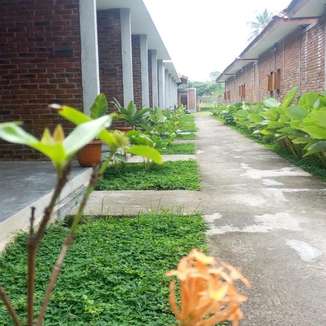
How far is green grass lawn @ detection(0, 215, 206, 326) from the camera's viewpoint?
83.0 inches

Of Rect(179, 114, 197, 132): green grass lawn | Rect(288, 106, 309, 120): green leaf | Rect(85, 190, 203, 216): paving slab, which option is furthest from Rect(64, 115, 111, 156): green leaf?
Rect(179, 114, 197, 132): green grass lawn

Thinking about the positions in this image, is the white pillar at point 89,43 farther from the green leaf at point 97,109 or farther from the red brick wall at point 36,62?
the green leaf at point 97,109

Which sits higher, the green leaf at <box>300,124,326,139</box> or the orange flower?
the orange flower

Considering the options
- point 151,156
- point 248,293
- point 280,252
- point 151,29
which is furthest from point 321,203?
point 151,29

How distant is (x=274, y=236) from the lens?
336 cm

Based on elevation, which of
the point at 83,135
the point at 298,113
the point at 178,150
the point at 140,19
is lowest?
the point at 178,150

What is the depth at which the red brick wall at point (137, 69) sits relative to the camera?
11820mm

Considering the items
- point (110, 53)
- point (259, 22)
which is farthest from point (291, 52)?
point (259, 22)

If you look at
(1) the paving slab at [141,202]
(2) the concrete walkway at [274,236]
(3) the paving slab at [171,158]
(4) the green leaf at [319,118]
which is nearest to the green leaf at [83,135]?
(2) the concrete walkway at [274,236]

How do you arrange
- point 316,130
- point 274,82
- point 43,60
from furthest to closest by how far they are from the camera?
point 274,82 < point 43,60 < point 316,130

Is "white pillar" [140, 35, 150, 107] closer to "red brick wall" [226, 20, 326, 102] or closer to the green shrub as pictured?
the green shrub

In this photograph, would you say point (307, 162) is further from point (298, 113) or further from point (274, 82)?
point (274, 82)

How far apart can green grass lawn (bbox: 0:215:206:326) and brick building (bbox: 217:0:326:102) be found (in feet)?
19.4

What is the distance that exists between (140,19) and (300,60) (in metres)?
3.87
